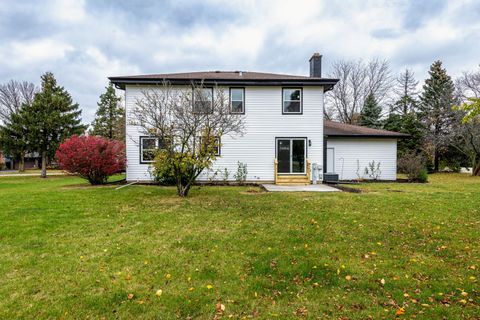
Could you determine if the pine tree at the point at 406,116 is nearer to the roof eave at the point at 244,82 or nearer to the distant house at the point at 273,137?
the distant house at the point at 273,137

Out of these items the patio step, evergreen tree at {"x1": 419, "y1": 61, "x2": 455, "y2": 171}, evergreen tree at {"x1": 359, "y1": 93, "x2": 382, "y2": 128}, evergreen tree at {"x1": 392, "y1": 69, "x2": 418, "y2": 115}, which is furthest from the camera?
evergreen tree at {"x1": 392, "y1": 69, "x2": 418, "y2": 115}

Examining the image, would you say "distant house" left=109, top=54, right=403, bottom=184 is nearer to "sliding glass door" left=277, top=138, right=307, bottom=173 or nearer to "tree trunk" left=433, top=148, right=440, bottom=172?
"sliding glass door" left=277, top=138, right=307, bottom=173

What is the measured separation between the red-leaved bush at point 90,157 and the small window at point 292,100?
28.8 feet

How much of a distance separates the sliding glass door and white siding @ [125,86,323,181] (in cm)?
28

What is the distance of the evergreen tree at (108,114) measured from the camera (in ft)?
105

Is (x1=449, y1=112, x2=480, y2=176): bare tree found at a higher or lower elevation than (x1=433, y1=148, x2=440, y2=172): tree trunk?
higher

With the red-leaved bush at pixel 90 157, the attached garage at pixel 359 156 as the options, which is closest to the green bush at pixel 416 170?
the attached garage at pixel 359 156

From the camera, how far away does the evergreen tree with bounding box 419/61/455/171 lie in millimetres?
23812

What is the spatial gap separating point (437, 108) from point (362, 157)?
1625 cm

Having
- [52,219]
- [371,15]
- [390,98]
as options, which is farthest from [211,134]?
[390,98]

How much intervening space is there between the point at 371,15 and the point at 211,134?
13032 millimetres

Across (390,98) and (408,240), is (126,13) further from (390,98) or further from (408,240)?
(390,98)

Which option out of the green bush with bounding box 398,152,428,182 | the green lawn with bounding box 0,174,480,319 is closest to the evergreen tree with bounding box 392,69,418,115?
the green bush with bounding box 398,152,428,182

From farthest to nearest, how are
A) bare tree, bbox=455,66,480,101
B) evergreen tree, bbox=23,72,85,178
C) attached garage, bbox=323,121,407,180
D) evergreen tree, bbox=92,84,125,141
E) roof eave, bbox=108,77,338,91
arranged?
1. evergreen tree, bbox=92,84,125,141
2. bare tree, bbox=455,66,480,101
3. evergreen tree, bbox=23,72,85,178
4. attached garage, bbox=323,121,407,180
5. roof eave, bbox=108,77,338,91
